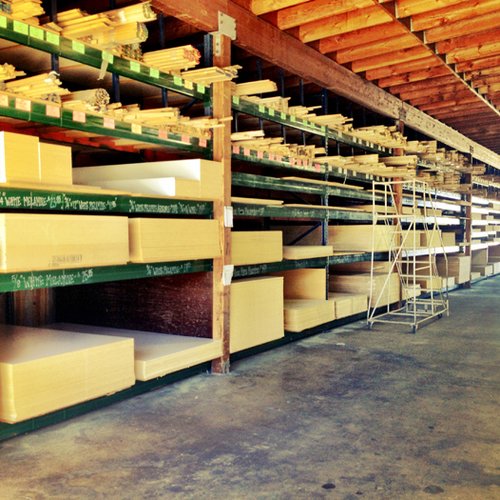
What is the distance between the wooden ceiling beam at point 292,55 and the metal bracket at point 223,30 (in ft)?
0.19

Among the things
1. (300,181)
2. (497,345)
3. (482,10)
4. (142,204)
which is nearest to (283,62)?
(300,181)

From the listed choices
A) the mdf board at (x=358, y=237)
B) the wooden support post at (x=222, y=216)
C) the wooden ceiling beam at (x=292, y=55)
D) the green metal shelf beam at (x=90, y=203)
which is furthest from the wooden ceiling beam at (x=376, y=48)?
the green metal shelf beam at (x=90, y=203)

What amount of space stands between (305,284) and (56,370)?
440 centimetres

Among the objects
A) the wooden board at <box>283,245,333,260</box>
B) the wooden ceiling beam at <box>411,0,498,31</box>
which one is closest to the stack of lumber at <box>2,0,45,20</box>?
the wooden board at <box>283,245,333,260</box>

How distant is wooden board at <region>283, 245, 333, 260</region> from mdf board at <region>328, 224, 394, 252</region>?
1.17 m

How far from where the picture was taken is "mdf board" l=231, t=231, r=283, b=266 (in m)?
5.55

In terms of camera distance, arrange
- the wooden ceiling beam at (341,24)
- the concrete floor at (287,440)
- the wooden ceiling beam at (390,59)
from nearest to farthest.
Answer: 1. the concrete floor at (287,440)
2. the wooden ceiling beam at (341,24)
3. the wooden ceiling beam at (390,59)

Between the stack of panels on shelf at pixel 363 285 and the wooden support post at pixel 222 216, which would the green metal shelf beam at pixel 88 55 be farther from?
the stack of panels on shelf at pixel 363 285

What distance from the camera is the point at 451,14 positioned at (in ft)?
20.7

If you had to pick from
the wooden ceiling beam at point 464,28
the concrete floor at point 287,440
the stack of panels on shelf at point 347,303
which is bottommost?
the concrete floor at point 287,440

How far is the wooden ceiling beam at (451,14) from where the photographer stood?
238 inches

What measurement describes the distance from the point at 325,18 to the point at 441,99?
432cm

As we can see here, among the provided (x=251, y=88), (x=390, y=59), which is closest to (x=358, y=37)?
(x=390, y=59)

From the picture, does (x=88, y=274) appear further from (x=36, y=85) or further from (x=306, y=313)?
(x=306, y=313)
